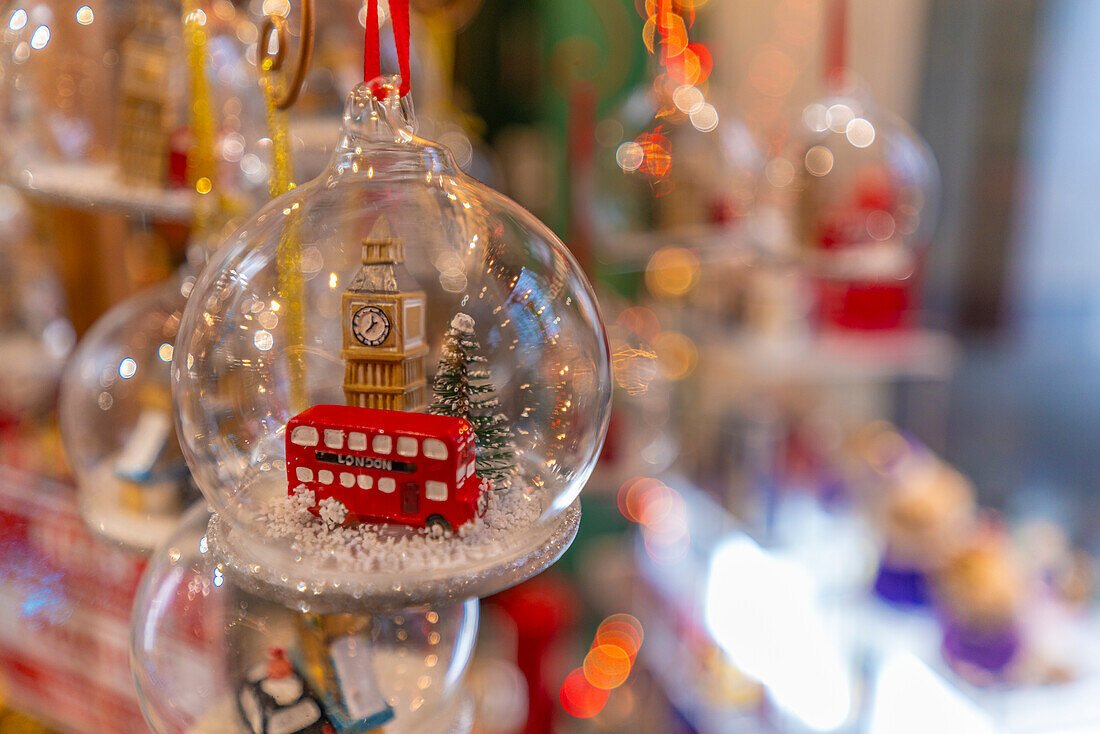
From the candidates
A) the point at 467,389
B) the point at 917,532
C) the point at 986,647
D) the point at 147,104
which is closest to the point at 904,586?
the point at 917,532

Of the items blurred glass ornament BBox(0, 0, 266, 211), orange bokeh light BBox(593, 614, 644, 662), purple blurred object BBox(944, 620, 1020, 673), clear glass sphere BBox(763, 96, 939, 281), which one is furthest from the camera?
orange bokeh light BBox(593, 614, 644, 662)

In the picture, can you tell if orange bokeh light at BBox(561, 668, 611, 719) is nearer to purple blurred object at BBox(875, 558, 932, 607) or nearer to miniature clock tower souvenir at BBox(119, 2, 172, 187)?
purple blurred object at BBox(875, 558, 932, 607)

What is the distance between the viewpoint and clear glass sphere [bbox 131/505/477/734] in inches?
17.6

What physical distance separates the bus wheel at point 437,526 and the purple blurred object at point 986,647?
1.41 m

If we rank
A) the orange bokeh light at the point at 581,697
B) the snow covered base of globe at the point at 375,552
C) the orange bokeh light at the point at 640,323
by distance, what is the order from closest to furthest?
the snow covered base of globe at the point at 375,552
the orange bokeh light at the point at 640,323
the orange bokeh light at the point at 581,697

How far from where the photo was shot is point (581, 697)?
2.22 meters

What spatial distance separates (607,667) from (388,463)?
2156 mm

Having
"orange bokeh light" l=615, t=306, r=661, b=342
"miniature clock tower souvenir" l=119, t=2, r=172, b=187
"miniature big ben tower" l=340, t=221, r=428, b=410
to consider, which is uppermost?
"miniature clock tower souvenir" l=119, t=2, r=172, b=187

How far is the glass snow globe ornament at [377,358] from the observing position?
0.40 metres

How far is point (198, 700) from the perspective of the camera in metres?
0.48

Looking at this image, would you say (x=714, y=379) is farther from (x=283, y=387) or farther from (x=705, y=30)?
(x=283, y=387)

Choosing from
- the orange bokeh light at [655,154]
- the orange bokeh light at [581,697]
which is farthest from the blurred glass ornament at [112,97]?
the orange bokeh light at [581,697]

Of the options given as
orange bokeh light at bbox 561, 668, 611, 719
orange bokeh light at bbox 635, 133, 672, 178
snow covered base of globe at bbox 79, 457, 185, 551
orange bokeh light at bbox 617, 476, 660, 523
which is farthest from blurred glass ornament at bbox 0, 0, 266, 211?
orange bokeh light at bbox 617, 476, 660, 523

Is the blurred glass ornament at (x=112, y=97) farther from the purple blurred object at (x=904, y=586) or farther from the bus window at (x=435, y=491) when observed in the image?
the purple blurred object at (x=904, y=586)
